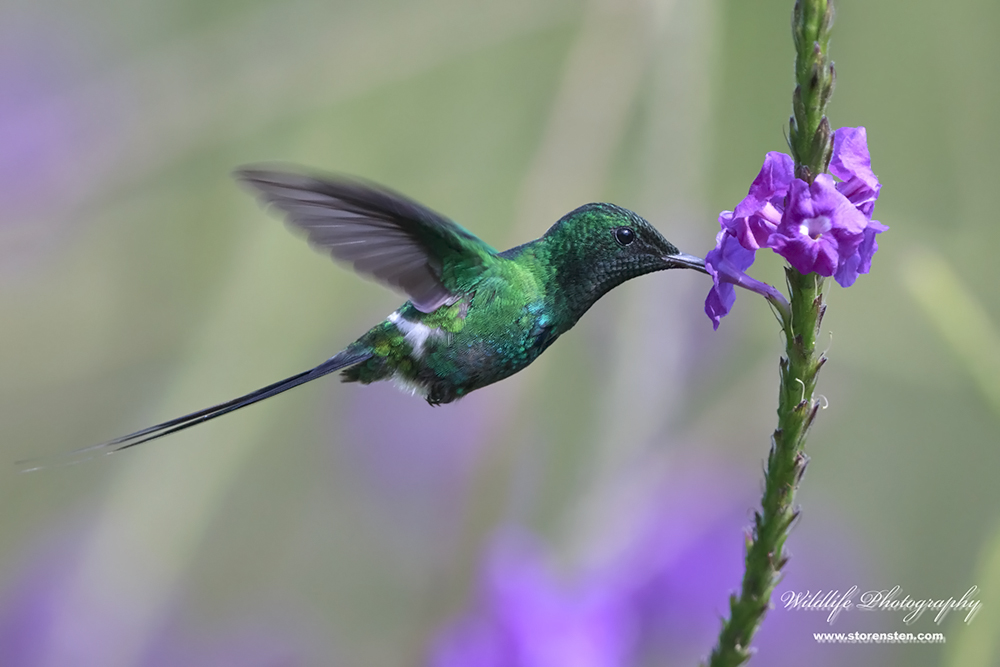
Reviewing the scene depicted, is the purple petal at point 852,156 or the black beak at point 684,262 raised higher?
Answer: the purple petal at point 852,156

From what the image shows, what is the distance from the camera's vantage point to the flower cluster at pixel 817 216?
4.58ft

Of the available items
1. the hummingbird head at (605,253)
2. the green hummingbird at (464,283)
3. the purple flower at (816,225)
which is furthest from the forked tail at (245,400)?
the purple flower at (816,225)

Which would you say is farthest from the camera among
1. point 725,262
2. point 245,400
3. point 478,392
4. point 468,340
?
point 478,392

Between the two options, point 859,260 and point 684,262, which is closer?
point 859,260

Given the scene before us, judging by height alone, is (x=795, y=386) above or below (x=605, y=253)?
below

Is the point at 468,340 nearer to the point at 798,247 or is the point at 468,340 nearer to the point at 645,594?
the point at 798,247

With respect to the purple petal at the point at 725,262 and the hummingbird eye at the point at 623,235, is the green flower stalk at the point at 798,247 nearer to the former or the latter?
the purple petal at the point at 725,262

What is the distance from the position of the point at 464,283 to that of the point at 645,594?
1.59m

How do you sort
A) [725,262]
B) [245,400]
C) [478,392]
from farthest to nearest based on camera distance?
[478,392]
[245,400]
[725,262]

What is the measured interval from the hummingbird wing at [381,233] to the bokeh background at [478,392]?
1213 millimetres

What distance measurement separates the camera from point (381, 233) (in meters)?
1.79

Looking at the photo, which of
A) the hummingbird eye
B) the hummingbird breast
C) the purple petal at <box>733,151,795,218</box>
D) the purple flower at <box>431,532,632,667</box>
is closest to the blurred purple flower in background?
the purple flower at <box>431,532,632,667</box>

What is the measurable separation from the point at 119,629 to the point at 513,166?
3223mm

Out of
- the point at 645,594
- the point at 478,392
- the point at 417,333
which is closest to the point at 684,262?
the point at 417,333
